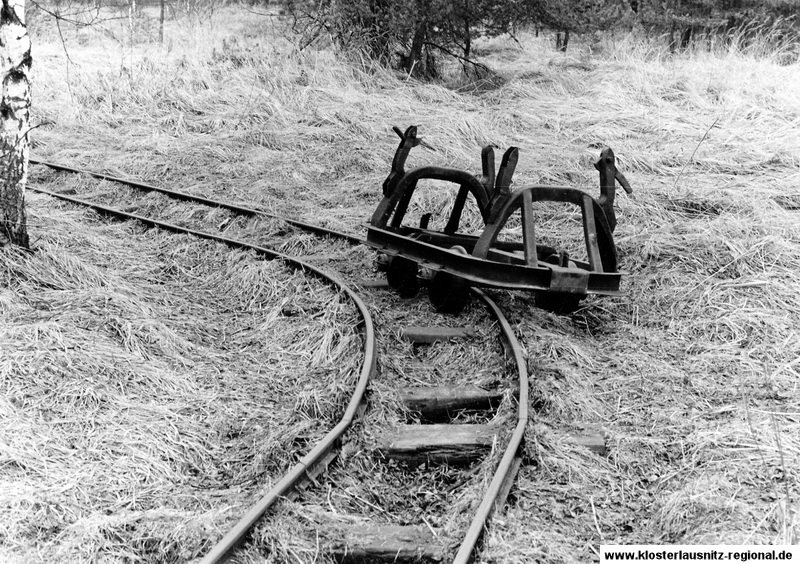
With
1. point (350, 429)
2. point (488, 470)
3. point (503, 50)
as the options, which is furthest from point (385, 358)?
point (503, 50)

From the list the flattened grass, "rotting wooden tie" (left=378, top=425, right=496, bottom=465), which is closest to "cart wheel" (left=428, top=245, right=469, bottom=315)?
the flattened grass

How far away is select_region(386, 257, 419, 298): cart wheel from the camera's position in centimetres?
719

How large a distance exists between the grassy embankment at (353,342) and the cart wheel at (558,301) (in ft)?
0.36

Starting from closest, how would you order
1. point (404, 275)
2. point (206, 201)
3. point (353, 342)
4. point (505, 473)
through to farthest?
point (505, 473)
point (353, 342)
point (404, 275)
point (206, 201)

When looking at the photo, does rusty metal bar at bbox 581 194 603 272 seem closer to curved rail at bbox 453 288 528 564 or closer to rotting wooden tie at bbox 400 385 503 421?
curved rail at bbox 453 288 528 564

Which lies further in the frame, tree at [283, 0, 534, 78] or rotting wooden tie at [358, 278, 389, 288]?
tree at [283, 0, 534, 78]

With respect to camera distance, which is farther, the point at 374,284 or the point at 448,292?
the point at 374,284

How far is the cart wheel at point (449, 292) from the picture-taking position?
21.5 feet

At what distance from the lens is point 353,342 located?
20.0ft

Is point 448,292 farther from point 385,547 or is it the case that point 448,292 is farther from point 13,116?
point 13,116

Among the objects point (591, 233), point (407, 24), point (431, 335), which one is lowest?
point (431, 335)

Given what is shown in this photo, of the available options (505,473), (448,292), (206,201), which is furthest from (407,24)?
(505,473)

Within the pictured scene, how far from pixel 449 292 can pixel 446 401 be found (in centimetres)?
153

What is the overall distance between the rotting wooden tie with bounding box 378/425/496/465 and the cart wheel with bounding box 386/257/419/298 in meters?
2.54
